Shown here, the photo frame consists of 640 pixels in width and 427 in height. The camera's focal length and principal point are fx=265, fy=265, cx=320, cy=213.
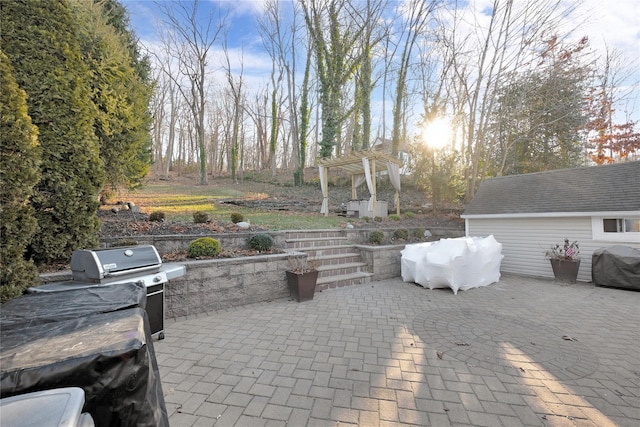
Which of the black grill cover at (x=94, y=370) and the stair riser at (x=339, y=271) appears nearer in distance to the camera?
the black grill cover at (x=94, y=370)

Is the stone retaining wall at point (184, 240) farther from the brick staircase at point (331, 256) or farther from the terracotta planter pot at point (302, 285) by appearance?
the terracotta planter pot at point (302, 285)

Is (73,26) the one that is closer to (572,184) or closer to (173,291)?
(173,291)

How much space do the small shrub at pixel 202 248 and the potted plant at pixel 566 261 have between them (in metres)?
6.98

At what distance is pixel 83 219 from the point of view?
3451 millimetres

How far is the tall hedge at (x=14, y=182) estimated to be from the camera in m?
2.47

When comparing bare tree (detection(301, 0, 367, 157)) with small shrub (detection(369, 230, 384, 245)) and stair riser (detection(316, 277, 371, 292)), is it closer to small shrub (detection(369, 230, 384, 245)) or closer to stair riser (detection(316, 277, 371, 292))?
small shrub (detection(369, 230, 384, 245))

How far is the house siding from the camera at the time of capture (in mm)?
5844

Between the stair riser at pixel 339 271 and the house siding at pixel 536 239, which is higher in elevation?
the house siding at pixel 536 239

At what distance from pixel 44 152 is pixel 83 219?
0.88m

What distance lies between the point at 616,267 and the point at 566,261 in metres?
0.71

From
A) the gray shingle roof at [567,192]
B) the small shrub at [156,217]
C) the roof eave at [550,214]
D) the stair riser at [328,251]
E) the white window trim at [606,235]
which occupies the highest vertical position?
the gray shingle roof at [567,192]

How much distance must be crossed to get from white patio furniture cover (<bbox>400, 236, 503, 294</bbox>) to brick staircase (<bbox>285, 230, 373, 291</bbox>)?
3.21ft

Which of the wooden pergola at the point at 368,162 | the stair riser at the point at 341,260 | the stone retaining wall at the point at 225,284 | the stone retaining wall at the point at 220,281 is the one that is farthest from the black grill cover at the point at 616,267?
the stone retaining wall at the point at 225,284

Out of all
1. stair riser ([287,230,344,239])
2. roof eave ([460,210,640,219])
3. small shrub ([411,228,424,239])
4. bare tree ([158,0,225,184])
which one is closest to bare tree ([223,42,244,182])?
bare tree ([158,0,225,184])
